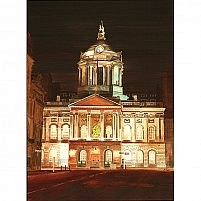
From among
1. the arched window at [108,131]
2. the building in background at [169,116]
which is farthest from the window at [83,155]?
the building in background at [169,116]

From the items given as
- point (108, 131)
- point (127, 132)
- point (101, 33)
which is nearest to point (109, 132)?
point (108, 131)

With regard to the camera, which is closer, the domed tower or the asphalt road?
the asphalt road

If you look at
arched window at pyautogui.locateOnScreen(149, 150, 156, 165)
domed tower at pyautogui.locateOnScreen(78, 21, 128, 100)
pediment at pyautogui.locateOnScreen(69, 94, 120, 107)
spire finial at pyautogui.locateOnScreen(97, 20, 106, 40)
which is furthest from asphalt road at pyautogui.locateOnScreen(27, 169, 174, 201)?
spire finial at pyautogui.locateOnScreen(97, 20, 106, 40)

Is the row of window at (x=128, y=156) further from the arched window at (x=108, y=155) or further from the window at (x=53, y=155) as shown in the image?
the window at (x=53, y=155)

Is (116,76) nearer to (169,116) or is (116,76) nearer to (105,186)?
(169,116)

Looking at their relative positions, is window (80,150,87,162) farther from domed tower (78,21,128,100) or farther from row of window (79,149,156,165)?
domed tower (78,21,128,100)
